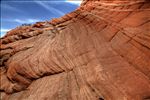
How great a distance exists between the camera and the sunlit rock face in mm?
16864

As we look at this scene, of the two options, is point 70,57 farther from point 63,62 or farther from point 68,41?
point 68,41

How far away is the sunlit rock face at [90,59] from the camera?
16864 millimetres

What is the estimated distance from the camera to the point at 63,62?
22297 mm

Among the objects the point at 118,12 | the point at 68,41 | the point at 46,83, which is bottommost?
the point at 46,83

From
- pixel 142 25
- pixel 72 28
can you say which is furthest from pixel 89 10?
pixel 142 25

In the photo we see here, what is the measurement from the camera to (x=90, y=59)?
20.1m

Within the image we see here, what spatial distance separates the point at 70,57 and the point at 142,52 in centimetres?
696

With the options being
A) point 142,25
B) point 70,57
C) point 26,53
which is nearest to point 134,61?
point 142,25

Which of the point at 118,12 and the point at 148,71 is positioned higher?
the point at 118,12

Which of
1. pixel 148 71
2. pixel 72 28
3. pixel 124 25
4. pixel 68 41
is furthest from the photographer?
pixel 72 28

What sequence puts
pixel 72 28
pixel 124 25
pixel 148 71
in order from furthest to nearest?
pixel 72 28, pixel 124 25, pixel 148 71

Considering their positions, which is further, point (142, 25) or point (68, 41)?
point (68, 41)

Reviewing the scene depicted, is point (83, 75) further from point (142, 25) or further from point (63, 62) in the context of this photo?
point (142, 25)

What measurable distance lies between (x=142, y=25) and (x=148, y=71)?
4554mm
